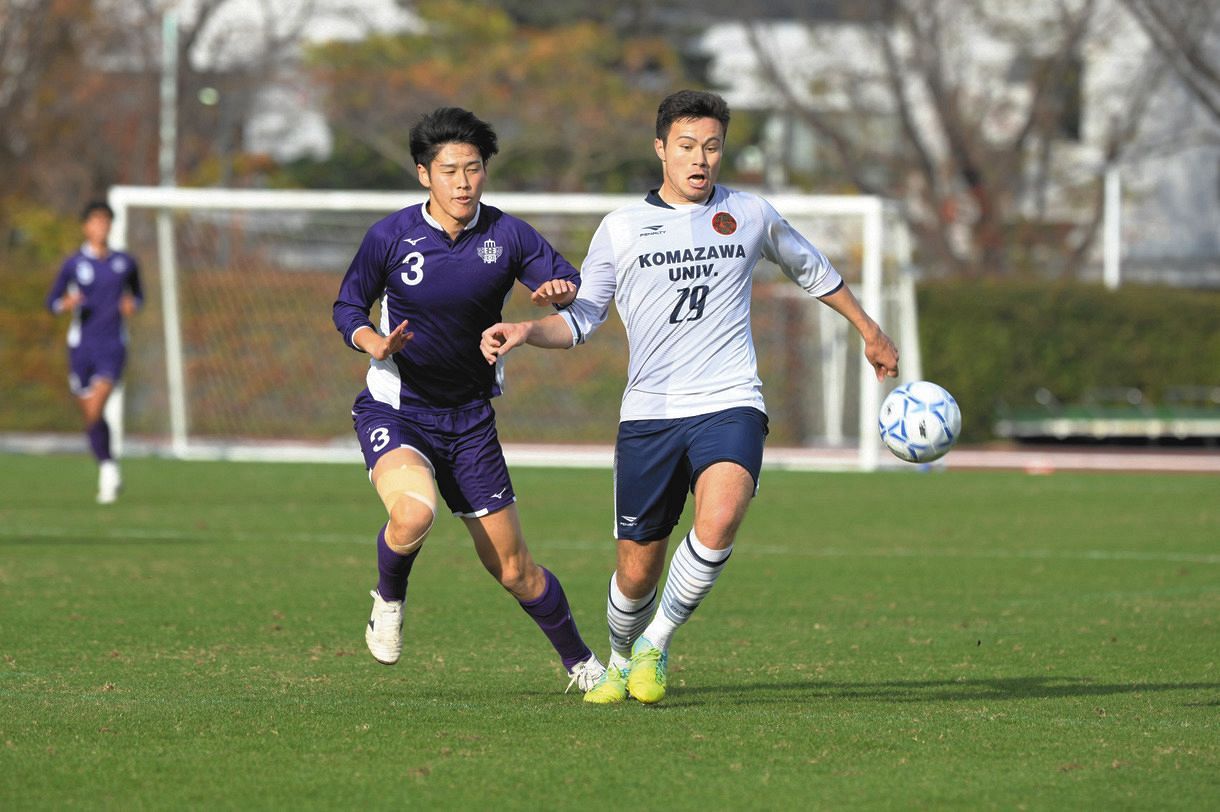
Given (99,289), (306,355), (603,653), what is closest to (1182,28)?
(306,355)

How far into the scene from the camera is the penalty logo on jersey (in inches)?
269

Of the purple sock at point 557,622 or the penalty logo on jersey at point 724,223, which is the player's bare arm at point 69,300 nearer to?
the purple sock at point 557,622

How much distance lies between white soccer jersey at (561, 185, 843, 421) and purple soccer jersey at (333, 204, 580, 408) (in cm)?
22

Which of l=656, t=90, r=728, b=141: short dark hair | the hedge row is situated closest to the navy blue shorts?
l=656, t=90, r=728, b=141: short dark hair

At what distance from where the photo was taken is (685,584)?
6.62 meters

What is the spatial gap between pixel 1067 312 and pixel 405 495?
71.0ft

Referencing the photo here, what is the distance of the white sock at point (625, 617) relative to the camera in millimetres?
6918

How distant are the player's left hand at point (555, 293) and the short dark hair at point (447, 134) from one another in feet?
1.99

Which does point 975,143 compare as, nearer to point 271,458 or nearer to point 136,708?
point 271,458

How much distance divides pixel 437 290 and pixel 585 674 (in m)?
1.57

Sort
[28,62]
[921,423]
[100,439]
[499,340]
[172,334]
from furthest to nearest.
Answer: [28,62] → [172,334] → [100,439] → [921,423] → [499,340]

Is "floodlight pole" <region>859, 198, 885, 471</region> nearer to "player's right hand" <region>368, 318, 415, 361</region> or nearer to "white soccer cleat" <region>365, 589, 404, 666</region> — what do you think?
"white soccer cleat" <region>365, 589, 404, 666</region>

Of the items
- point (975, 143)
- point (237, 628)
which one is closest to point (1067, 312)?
point (975, 143)

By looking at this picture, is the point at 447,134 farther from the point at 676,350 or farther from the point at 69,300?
the point at 69,300
